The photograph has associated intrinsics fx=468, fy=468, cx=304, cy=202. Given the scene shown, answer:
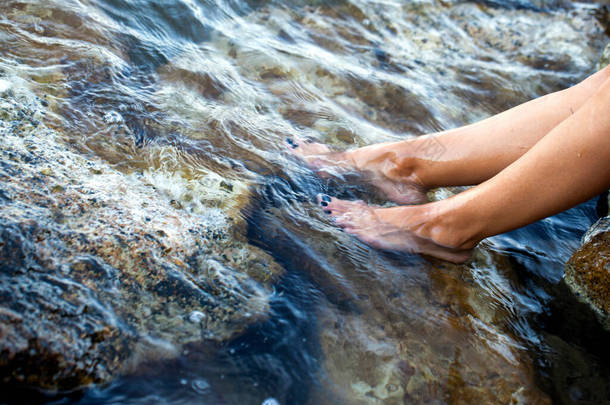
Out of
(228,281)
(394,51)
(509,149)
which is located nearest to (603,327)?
(509,149)

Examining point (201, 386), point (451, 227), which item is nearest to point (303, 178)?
point (451, 227)

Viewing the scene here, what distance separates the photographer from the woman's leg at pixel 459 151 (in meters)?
2.28

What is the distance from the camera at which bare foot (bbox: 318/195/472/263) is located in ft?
7.31

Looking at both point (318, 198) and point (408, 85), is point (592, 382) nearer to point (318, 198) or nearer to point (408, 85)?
point (318, 198)

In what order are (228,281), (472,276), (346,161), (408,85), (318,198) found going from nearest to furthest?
(228,281), (472,276), (318,198), (346,161), (408,85)

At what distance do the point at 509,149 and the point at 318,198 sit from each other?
0.98 m

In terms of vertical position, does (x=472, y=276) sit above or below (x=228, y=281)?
above

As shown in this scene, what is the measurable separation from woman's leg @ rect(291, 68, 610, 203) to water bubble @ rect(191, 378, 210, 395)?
1.50 m

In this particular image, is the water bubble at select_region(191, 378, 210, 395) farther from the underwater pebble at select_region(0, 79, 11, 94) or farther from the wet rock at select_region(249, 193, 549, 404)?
the underwater pebble at select_region(0, 79, 11, 94)

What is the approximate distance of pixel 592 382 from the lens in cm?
174

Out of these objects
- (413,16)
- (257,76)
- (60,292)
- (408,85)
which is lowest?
(60,292)

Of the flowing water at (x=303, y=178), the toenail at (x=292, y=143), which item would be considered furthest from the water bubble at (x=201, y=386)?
the toenail at (x=292, y=143)

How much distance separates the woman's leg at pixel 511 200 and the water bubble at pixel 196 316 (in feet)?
3.02

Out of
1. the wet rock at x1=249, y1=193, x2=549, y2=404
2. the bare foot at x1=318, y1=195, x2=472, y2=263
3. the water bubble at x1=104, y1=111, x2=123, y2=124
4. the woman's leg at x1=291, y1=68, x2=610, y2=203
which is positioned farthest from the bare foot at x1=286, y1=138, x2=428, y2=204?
the water bubble at x1=104, y1=111, x2=123, y2=124
